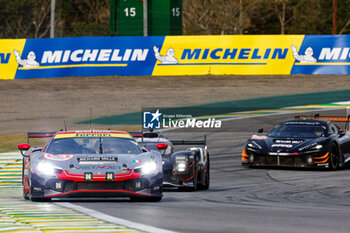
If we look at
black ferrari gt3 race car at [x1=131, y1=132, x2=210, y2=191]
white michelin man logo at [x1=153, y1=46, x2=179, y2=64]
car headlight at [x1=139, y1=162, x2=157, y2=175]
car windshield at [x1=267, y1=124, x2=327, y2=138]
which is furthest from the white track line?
white michelin man logo at [x1=153, y1=46, x2=179, y2=64]

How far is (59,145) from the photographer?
37.0ft

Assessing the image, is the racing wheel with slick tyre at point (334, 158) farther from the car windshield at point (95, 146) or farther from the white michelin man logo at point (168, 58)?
the white michelin man logo at point (168, 58)

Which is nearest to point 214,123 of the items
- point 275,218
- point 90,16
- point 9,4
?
point 9,4

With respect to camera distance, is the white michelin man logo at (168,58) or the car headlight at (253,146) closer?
the car headlight at (253,146)

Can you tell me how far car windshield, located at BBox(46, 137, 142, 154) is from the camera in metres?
11.2

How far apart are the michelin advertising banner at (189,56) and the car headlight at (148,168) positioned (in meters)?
21.4

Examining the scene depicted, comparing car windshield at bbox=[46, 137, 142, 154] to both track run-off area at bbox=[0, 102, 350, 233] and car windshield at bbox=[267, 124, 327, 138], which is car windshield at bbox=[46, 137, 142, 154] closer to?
track run-off area at bbox=[0, 102, 350, 233]

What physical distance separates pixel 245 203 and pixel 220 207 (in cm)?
129

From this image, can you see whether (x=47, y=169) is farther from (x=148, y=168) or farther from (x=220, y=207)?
(x=220, y=207)

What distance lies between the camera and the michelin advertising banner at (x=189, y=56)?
3188 cm

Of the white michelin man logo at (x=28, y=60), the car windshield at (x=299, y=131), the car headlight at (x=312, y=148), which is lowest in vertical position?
the car headlight at (x=312, y=148)

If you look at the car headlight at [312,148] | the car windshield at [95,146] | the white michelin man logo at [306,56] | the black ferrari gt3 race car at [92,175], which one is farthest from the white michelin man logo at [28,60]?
the black ferrari gt3 race car at [92,175]

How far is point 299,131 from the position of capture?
17.9m

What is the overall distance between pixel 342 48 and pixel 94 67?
387 inches
